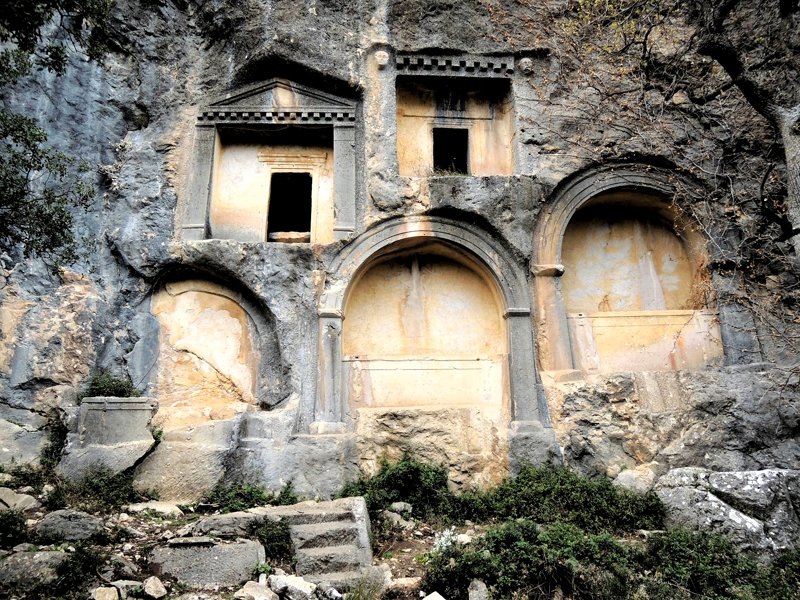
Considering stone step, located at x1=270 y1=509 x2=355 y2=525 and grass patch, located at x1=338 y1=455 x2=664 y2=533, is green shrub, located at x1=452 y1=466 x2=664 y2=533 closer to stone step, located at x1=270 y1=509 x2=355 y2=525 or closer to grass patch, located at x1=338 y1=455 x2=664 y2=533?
grass patch, located at x1=338 y1=455 x2=664 y2=533

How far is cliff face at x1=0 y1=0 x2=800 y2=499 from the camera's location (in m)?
8.70

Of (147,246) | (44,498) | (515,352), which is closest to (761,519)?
(515,352)

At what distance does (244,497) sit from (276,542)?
5.16ft

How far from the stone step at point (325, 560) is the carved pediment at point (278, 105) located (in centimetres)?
696

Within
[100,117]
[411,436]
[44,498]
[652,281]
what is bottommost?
[44,498]

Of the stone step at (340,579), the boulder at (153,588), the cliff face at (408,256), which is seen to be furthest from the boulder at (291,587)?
the cliff face at (408,256)

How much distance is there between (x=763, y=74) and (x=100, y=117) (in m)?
10.3

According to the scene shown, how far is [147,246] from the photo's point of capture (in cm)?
933

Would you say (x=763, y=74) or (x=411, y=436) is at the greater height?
(x=763, y=74)

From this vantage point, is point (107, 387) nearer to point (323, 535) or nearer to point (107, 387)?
point (107, 387)

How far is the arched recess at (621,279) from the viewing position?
9.76 metres

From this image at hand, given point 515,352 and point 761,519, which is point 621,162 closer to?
point 515,352

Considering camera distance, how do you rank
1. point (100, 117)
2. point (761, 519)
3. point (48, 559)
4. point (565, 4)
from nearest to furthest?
point (48, 559) → point (761, 519) → point (100, 117) → point (565, 4)

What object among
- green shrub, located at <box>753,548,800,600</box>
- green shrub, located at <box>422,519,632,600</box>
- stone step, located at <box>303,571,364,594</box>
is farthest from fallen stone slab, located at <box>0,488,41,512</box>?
green shrub, located at <box>753,548,800,600</box>
